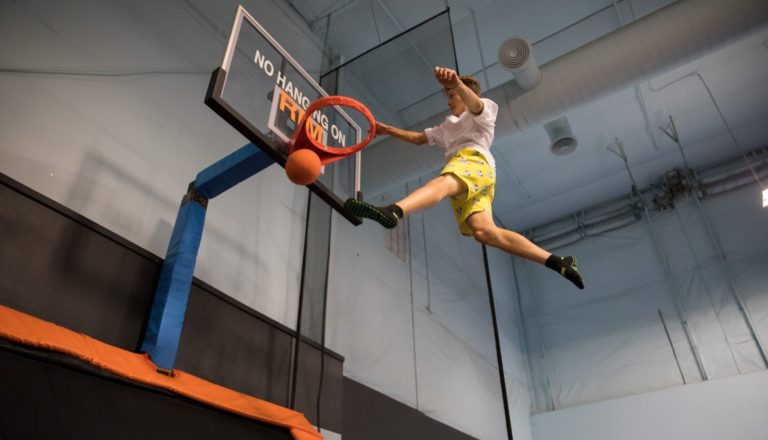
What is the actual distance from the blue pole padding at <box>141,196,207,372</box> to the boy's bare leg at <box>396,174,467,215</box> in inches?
35.8

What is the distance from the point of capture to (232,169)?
2227 mm

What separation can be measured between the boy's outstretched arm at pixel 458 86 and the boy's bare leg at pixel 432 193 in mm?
328

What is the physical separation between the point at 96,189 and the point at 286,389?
1260 mm

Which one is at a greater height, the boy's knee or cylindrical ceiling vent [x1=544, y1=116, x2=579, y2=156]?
cylindrical ceiling vent [x1=544, y1=116, x2=579, y2=156]

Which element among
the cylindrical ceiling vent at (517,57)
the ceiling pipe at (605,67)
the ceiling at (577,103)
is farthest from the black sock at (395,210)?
the cylindrical ceiling vent at (517,57)

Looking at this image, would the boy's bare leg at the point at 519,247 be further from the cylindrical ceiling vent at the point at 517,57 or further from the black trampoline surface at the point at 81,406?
the cylindrical ceiling vent at the point at 517,57

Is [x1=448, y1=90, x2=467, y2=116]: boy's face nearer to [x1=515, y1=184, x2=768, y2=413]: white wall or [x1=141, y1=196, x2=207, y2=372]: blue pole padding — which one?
[x1=141, y1=196, x2=207, y2=372]: blue pole padding

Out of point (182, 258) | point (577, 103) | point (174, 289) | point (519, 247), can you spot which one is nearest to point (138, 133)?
point (182, 258)

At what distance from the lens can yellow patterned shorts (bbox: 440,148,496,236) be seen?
2.18m

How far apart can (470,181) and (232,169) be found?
0.97 metres

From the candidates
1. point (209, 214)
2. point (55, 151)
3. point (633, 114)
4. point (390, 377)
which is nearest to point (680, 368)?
point (633, 114)

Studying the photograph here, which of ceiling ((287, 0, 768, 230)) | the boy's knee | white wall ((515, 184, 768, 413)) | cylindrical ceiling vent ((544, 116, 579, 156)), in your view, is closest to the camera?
the boy's knee

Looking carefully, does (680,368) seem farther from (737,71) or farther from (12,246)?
(12,246)

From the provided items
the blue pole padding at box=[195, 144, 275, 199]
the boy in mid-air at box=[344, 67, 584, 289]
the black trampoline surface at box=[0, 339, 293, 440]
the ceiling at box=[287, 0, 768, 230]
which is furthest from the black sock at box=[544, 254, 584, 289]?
the ceiling at box=[287, 0, 768, 230]
